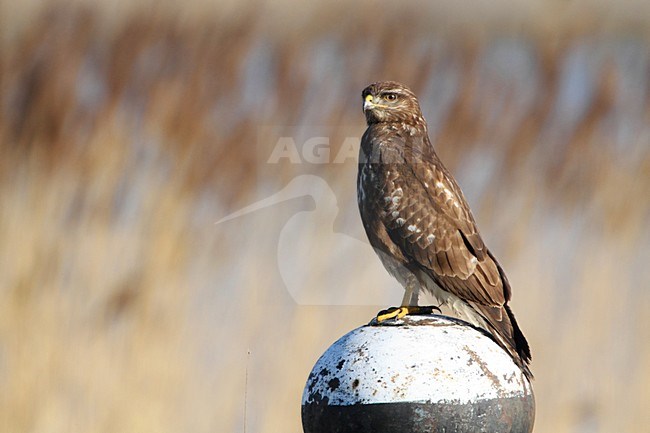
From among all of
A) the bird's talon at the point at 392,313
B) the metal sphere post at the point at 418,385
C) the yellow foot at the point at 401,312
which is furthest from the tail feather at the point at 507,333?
the bird's talon at the point at 392,313

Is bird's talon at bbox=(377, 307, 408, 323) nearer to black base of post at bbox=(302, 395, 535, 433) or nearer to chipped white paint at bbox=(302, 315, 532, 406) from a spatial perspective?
chipped white paint at bbox=(302, 315, 532, 406)

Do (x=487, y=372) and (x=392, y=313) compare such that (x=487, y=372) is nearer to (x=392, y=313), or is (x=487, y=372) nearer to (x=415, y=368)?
(x=415, y=368)

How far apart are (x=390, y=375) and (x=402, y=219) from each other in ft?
4.16

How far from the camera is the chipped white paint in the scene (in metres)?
4.46

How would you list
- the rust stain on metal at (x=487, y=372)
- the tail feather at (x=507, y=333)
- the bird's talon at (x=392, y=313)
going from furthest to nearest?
the bird's talon at (x=392, y=313) < the tail feather at (x=507, y=333) < the rust stain on metal at (x=487, y=372)

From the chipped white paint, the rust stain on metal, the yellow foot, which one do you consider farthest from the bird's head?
the rust stain on metal

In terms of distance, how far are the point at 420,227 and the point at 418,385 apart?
1294 mm

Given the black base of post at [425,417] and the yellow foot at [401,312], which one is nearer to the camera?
the black base of post at [425,417]

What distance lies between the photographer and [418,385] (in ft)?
14.6

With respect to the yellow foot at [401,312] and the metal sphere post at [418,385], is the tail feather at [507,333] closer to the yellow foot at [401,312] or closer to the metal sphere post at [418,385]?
the metal sphere post at [418,385]

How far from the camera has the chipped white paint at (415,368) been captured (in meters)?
4.46

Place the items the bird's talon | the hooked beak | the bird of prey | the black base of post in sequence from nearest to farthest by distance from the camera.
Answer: the black base of post
the bird's talon
the bird of prey
the hooked beak

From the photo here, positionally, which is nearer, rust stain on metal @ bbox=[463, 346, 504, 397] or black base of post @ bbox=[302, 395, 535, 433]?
black base of post @ bbox=[302, 395, 535, 433]

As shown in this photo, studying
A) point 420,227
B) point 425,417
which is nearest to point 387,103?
point 420,227
